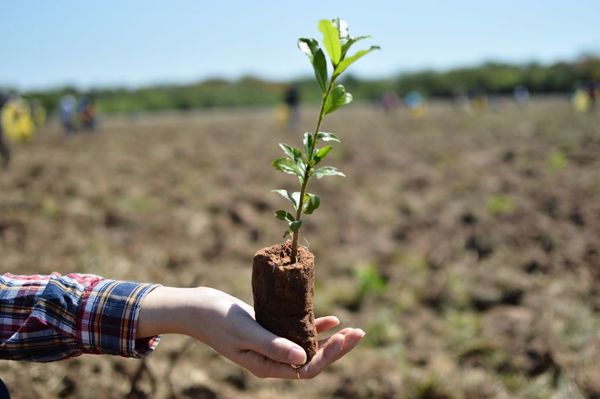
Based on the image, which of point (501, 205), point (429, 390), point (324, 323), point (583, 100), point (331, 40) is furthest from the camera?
point (583, 100)

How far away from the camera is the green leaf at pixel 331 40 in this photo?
143cm

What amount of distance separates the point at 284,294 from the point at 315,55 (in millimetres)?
686

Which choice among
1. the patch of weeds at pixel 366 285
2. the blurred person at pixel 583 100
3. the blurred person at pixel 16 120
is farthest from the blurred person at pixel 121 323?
the blurred person at pixel 583 100

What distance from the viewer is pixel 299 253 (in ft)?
5.49

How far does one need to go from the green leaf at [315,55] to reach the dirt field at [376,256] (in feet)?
5.32

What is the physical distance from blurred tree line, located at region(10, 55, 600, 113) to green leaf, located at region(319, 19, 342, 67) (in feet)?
131

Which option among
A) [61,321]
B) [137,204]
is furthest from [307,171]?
[137,204]

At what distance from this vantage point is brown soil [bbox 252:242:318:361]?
1.60m

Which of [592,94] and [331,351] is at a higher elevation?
[592,94]

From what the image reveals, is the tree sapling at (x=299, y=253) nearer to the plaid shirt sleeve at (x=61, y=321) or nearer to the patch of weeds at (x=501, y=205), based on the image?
the plaid shirt sleeve at (x=61, y=321)

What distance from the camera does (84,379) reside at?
2992mm

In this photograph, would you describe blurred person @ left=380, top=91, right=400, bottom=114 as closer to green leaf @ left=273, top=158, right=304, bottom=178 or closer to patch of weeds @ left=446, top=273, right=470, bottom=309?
patch of weeds @ left=446, top=273, right=470, bottom=309

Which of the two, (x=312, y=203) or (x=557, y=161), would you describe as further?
(x=557, y=161)

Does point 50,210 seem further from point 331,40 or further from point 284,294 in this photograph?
point 331,40
